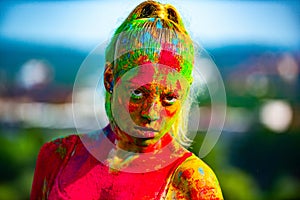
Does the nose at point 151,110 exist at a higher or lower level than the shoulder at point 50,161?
higher

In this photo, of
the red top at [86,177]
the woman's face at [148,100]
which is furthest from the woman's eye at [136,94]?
the red top at [86,177]

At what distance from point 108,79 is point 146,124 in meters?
0.10

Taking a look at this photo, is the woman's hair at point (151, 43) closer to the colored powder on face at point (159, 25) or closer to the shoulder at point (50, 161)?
the colored powder on face at point (159, 25)

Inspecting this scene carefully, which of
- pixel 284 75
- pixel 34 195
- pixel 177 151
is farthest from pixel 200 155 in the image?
pixel 284 75

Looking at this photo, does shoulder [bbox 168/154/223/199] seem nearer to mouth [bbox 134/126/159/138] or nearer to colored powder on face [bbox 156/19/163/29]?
mouth [bbox 134/126/159/138]

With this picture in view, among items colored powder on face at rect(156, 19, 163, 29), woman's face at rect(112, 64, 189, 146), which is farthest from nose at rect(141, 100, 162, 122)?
colored powder on face at rect(156, 19, 163, 29)

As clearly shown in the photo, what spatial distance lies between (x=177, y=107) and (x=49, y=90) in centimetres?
496

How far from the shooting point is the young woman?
0.87 metres

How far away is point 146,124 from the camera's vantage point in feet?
2.89

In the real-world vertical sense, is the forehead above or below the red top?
above

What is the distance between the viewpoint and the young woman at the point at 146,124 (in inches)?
34.3

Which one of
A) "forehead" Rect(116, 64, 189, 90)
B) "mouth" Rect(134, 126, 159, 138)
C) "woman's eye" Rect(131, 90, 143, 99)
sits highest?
"forehead" Rect(116, 64, 189, 90)

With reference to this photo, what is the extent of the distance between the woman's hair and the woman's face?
13 millimetres

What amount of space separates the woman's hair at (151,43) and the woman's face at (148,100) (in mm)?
13
